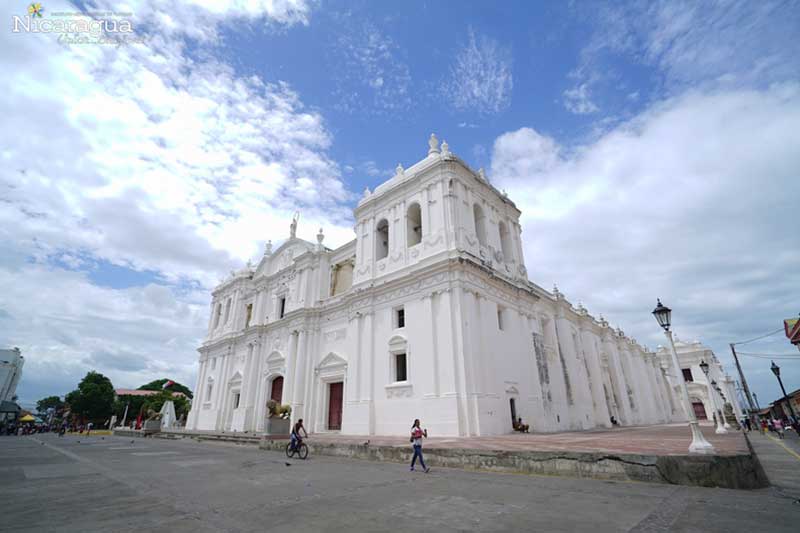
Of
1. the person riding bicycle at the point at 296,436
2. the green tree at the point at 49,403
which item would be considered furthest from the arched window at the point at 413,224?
the green tree at the point at 49,403

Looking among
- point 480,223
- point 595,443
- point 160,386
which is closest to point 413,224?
point 480,223

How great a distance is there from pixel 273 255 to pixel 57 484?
937 inches

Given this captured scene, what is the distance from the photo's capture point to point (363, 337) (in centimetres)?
1897

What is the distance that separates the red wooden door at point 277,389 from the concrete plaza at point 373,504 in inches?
677

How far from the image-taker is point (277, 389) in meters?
25.0

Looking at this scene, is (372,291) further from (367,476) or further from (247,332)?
(247,332)

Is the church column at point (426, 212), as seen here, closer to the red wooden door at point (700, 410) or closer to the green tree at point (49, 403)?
the red wooden door at point (700, 410)

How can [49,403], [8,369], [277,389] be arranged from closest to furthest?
[277,389] → [8,369] → [49,403]

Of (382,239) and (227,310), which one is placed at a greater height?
(382,239)

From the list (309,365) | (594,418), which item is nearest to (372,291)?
(309,365)

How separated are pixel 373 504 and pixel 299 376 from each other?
60.0ft

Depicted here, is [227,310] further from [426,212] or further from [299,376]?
[426,212]

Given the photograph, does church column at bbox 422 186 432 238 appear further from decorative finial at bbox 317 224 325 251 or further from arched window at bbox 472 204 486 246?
decorative finial at bbox 317 224 325 251

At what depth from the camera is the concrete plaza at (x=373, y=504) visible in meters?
4.08
